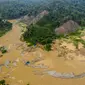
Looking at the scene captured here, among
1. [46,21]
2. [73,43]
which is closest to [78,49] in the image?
[73,43]

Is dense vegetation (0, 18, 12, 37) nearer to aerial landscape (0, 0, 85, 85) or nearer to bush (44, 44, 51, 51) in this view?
aerial landscape (0, 0, 85, 85)

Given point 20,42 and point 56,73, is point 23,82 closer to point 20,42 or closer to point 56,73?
point 56,73

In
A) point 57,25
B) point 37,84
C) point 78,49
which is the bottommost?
point 37,84

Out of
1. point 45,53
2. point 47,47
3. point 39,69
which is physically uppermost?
point 47,47

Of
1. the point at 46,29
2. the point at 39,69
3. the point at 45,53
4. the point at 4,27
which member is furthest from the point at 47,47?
the point at 4,27

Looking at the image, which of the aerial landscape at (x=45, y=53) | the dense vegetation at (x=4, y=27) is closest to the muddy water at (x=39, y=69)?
the aerial landscape at (x=45, y=53)

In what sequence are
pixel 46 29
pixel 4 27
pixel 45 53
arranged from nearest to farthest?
pixel 45 53 → pixel 46 29 → pixel 4 27

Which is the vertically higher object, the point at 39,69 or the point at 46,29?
the point at 46,29

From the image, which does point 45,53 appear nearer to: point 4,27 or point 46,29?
point 46,29

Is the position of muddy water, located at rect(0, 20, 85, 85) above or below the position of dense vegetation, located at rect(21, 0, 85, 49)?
below

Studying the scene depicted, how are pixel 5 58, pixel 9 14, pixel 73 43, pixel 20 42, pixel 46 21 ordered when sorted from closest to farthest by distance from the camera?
pixel 5 58
pixel 73 43
pixel 20 42
pixel 46 21
pixel 9 14

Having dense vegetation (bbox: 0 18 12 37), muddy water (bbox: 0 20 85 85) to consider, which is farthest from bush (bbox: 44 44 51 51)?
dense vegetation (bbox: 0 18 12 37)
